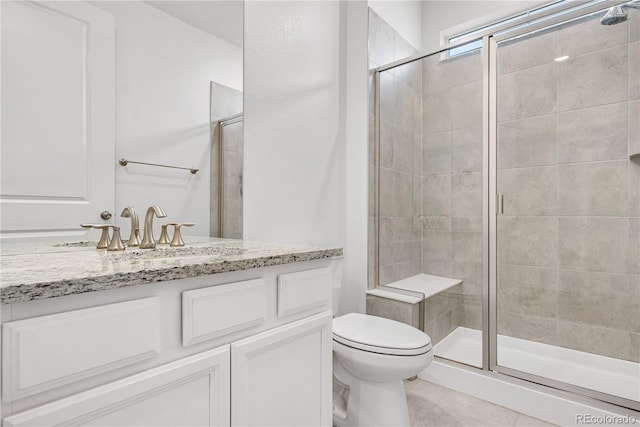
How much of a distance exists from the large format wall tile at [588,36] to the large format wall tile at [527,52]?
1.8 inches

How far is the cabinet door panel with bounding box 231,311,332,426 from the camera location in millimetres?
868

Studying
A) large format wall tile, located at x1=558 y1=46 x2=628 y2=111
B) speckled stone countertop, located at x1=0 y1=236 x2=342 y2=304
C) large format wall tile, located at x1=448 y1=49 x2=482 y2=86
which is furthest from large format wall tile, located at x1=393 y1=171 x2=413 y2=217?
speckled stone countertop, located at x1=0 y1=236 x2=342 y2=304

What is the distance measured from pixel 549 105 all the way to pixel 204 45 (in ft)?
6.26

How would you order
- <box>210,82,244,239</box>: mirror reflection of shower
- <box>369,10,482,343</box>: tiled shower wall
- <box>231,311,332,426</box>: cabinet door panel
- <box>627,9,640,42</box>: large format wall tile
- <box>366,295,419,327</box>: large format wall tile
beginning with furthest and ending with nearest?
<box>369,10,482,343</box>: tiled shower wall
<box>366,295,419,327</box>: large format wall tile
<box>627,9,640,42</box>: large format wall tile
<box>210,82,244,239</box>: mirror reflection of shower
<box>231,311,332,426</box>: cabinet door panel

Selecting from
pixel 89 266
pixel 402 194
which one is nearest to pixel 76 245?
pixel 89 266

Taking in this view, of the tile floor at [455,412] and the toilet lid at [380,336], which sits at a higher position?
the toilet lid at [380,336]

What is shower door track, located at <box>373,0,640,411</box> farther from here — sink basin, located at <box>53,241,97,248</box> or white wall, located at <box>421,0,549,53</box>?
A: sink basin, located at <box>53,241,97,248</box>

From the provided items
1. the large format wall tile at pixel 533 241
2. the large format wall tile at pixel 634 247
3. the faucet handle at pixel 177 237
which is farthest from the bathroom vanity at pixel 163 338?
the large format wall tile at pixel 634 247

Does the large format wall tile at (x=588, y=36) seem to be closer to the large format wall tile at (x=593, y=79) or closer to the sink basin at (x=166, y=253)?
the large format wall tile at (x=593, y=79)

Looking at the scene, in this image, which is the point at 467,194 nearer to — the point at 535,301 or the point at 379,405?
the point at 535,301

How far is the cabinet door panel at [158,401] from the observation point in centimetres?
59

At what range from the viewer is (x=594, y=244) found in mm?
1862

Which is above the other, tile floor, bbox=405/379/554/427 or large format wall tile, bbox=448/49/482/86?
large format wall tile, bbox=448/49/482/86

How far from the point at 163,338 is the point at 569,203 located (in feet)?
7.04
